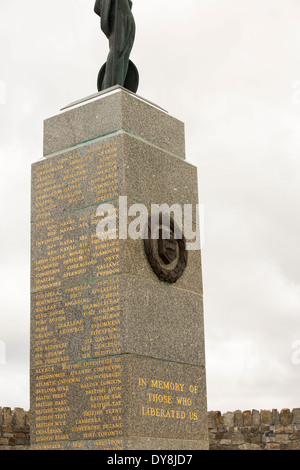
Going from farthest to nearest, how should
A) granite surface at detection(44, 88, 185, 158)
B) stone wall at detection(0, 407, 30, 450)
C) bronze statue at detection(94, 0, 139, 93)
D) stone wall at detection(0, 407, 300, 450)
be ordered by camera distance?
stone wall at detection(0, 407, 300, 450), stone wall at detection(0, 407, 30, 450), bronze statue at detection(94, 0, 139, 93), granite surface at detection(44, 88, 185, 158)

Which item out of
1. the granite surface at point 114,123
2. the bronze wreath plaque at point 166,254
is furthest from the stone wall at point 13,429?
the bronze wreath plaque at point 166,254

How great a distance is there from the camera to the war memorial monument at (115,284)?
9.69 metres

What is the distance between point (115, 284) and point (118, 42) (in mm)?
3682

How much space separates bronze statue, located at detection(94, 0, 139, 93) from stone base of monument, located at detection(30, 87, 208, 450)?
678 mm

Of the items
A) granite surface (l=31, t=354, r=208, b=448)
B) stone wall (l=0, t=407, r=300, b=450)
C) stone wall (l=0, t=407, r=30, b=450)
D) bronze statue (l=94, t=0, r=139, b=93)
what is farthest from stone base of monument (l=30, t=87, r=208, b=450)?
stone wall (l=0, t=407, r=300, b=450)

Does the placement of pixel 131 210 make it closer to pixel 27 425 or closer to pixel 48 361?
pixel 48 361

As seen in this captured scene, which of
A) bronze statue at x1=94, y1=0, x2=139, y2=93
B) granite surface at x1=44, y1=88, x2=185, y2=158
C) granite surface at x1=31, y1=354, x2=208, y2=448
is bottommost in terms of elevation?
granite surface at x1=31, y1=354, x2=208, y2=448

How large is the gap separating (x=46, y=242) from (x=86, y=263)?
2.72 feet

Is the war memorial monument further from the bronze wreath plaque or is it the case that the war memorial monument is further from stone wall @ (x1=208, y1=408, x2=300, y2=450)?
stone wall @ (x1=208, y1=408, x2=300, y2=450)

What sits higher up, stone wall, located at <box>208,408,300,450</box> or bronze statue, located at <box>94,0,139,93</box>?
bronze statue, located at <box>94,0,139,93</box>

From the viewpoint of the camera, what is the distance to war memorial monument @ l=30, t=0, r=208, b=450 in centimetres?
969

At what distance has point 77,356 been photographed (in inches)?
396

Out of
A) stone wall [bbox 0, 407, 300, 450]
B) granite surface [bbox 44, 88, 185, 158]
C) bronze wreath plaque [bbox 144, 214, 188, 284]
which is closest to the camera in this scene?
bronze wreath plaque [bbox 144, 214, 188, 284]
